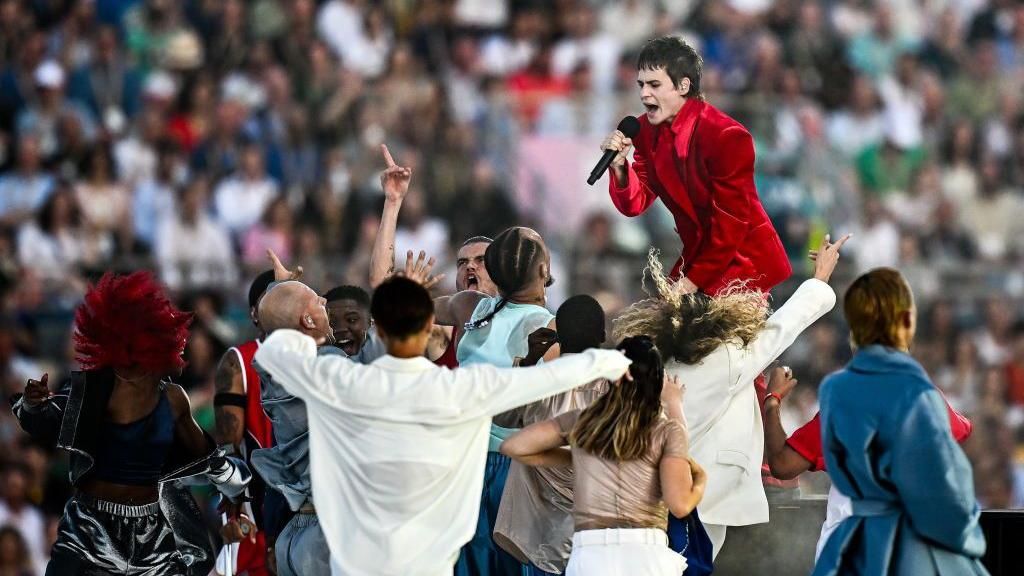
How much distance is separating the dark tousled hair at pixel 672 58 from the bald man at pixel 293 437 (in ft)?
5.42

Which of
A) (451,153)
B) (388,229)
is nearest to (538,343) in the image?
(388,229)

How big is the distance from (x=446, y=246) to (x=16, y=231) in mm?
3070

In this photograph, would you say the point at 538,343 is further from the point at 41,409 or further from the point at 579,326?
the point at 41,409

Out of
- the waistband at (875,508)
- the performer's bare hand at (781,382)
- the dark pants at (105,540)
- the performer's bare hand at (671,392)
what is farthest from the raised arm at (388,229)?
the waistband at (875,508)

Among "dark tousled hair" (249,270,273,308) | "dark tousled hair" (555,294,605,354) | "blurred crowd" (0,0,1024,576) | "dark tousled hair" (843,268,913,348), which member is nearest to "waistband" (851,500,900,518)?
"dark tousled hair" (843,268,913,348)

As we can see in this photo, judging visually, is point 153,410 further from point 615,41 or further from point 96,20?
point 615,41

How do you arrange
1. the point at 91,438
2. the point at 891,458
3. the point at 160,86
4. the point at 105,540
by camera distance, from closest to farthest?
the point at 891,458, the point at 91,438, the point at 105,540, the point at 160,86

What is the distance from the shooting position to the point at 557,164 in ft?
50.1

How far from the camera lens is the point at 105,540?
6.42m

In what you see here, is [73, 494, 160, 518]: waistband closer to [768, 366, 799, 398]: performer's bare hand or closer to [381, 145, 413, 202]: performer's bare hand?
[381, 145, 413, 202]: performer's bare hand

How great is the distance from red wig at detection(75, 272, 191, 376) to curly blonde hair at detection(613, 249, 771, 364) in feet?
4.96

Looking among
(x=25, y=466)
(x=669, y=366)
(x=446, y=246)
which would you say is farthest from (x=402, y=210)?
(x=669, y=366)

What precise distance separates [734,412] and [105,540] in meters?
2.12

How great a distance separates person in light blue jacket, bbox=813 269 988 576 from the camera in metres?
5.39
